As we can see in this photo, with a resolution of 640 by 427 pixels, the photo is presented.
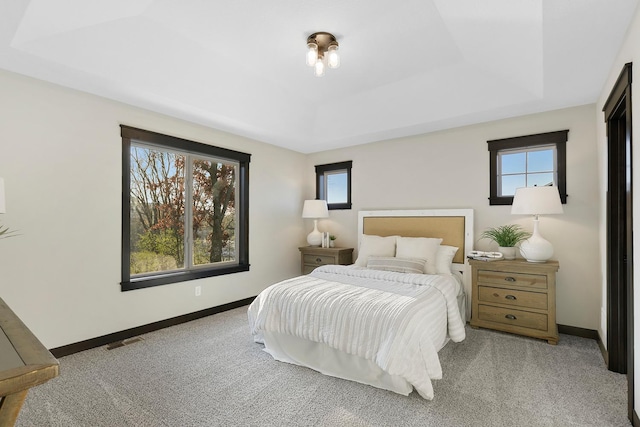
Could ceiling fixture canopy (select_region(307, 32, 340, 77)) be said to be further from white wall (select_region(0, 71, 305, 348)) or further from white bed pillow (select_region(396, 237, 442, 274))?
white bed pillow (select_region(396, 237, 442, 274))

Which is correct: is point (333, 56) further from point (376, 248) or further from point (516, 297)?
point (516, 297)

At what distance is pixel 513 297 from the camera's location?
3258 millimetres

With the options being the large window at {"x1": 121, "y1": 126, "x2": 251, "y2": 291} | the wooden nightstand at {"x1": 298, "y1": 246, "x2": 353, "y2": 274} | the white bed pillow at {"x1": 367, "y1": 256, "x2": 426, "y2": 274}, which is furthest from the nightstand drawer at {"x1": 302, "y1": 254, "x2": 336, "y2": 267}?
the white bed pillow at {"x1": 367, "y1": 256, "x2": 426, "y2": 274}

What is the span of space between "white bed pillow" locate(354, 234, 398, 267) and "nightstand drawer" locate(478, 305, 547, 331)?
1.18 m

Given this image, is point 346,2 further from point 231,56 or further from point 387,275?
point 387,275

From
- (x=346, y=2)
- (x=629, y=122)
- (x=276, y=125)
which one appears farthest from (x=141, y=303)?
(x=629, y=122)

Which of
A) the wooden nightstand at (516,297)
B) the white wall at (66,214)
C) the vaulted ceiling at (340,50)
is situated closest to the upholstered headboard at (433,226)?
the wooden nightstand at (516,297)

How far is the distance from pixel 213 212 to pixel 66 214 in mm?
1677

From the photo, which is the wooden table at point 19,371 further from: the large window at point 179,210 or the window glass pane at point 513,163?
the window glass pane at point 513,163

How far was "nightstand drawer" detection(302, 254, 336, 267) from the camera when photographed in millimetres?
4761

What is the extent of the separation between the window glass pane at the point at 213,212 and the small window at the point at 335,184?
4.95 feet

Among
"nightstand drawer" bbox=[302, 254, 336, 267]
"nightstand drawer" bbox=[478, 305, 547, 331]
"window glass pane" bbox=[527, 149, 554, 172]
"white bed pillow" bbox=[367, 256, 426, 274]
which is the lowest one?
"nightstand drawer" bbox=[478, 305, 547, 331]

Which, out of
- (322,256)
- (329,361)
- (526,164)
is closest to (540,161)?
(526,164)

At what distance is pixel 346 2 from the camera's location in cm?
230
